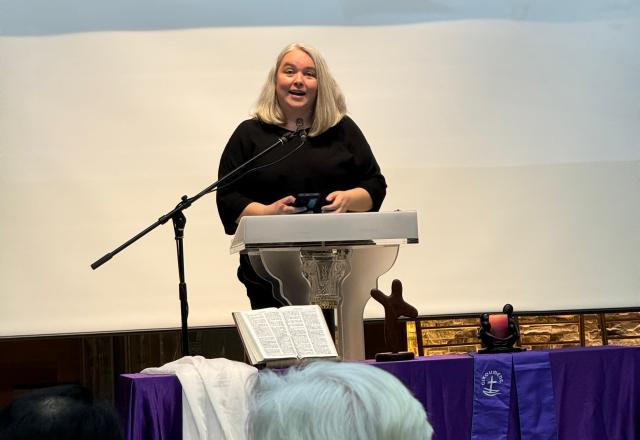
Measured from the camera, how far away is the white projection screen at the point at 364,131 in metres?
4.60

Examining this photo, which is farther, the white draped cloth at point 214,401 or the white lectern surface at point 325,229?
the white lectern surface at point 325,229

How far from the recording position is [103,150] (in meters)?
4.64

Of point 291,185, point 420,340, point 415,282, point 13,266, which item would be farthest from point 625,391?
point 13,266

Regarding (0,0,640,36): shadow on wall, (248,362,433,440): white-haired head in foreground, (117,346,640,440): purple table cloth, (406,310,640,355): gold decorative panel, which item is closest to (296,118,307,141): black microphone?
(117,346,640,440): purple table cloth

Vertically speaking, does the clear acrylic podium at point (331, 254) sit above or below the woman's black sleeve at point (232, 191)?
below

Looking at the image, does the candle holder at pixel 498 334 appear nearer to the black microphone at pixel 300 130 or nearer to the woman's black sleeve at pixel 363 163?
the woman's black sleeve at pixel 363 163

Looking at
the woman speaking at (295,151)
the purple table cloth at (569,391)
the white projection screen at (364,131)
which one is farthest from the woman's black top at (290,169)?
the white projection screen at (364,131)

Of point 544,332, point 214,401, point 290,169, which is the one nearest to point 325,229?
point 290,169

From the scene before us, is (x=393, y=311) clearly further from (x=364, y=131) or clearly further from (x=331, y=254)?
(x=364, y=131)

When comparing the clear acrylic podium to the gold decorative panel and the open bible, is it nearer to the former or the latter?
the open bible

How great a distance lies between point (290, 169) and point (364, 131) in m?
1.25

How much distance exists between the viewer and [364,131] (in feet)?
15.6

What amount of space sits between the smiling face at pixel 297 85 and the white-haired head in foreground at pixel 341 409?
2388 mm

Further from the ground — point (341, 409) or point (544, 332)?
point (341, 409)
